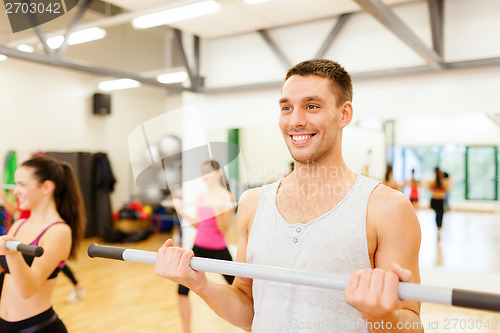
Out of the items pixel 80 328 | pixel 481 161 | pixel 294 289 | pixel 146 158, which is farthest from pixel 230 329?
pixel 146 158

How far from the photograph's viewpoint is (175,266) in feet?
3.81

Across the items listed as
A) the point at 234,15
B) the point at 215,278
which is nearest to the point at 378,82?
the point at 234,15

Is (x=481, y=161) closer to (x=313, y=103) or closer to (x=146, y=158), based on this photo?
(x=313, y=103)

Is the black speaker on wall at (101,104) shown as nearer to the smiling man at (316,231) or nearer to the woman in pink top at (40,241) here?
the woman in pink top at (40,241)

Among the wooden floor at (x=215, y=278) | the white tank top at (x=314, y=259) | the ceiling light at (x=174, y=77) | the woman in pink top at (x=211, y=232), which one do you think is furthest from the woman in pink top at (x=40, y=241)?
the ceiling light at (x=174, y=77)

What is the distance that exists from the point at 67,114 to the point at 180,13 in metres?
4.68

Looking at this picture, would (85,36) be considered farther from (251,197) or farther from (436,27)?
(251,197)

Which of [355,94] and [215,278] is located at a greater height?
[355,94]

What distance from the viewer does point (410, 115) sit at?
15.9ft

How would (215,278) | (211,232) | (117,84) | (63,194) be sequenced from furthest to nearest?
(117,84)
(215,278)
(211,232)
(63,194)

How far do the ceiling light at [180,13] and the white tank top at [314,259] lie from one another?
326 cm

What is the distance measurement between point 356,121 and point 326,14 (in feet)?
4.52

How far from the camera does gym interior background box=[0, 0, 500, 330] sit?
4484mm

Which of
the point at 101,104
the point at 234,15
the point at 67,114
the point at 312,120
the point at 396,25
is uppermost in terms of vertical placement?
the point at 234,15
